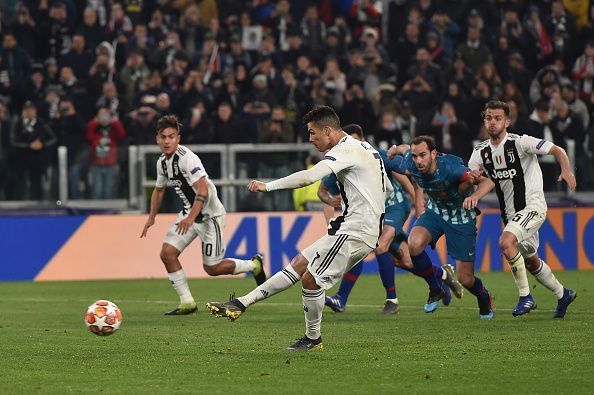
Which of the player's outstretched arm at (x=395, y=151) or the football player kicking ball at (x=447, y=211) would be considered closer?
the football player kicking ball at (x=447, y=211)

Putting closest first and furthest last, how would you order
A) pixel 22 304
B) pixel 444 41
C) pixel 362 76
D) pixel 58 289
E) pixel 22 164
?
pixel 22 304
pixel 58 289
pixel 22 164
pixel 362 76
pixel 444 41

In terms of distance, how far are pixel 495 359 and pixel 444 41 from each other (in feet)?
55.5

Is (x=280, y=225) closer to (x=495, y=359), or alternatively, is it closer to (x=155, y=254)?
(x=155, y=254)

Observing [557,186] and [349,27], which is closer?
[557,186]

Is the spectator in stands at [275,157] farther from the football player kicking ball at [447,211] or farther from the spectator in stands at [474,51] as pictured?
Answer: the football player kicking ball at [447,211]

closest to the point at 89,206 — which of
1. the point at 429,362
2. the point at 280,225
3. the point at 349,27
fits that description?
the point at 280,225

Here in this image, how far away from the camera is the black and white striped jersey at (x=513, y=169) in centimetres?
1366

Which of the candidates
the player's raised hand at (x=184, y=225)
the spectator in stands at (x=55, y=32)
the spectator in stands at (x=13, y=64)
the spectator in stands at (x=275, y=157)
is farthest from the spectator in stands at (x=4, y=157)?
the player's raised hand at (x=184, y=225)

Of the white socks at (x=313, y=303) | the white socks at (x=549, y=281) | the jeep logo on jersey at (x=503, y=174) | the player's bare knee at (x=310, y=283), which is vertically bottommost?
the white socks at (x=549, y=281)

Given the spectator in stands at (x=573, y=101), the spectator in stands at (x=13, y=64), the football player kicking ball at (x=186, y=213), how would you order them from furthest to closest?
the spectator in stands at (x=573, y=101) → the spectator in stands at (x=13, y=64) → the football player kicking ball at (x=186, y=213)

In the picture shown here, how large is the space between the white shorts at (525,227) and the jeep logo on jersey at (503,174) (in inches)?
15.6

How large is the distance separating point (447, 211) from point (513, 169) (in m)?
0.90

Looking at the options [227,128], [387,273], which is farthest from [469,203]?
[227,128]

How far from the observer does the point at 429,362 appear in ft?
32.2
